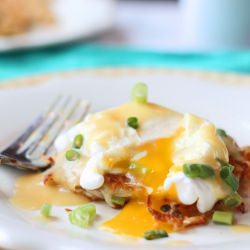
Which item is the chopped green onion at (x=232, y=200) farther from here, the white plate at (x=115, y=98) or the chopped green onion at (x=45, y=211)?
the chopped green onion at (x=45, y=211)

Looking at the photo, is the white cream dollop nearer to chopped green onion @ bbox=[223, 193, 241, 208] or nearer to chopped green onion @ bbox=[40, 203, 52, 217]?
chopped green onion @ bbox=[223, 193, 241, 208]

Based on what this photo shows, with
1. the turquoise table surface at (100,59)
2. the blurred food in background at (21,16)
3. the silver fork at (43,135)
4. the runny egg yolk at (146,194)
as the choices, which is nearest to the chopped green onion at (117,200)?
the runny egg yolk at (146,194)

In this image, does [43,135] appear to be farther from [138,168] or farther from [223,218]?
[223,218]

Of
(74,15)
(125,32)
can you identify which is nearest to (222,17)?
(125,32)

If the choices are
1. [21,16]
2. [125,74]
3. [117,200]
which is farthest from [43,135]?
[21,16]

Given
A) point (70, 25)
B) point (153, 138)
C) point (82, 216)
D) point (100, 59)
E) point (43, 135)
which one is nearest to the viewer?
point (82, 216)
